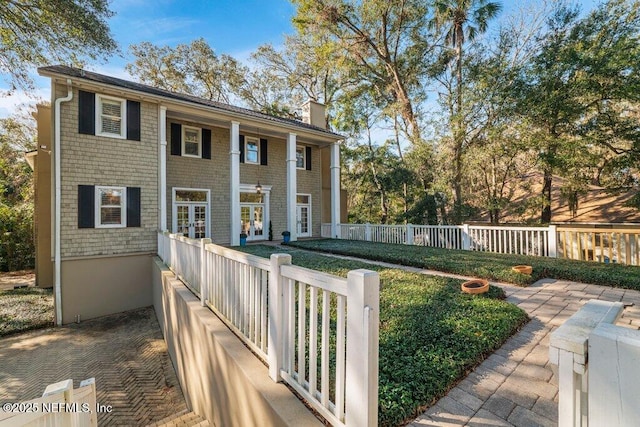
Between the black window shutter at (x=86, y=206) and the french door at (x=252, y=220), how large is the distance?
5.23 meters

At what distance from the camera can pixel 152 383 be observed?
458 centimetres

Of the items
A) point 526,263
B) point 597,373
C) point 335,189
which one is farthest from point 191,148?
point 597,373

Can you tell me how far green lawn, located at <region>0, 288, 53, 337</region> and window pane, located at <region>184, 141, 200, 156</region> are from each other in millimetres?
6421

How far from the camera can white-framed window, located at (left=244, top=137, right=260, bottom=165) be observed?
483 inches

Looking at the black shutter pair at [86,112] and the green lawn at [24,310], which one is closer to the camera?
the green lawn at [24,310]

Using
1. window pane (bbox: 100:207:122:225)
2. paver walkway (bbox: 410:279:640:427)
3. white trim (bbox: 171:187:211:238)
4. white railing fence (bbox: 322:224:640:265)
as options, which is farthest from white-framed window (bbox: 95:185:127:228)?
paver walkway (bbox: 410:279:640:427)

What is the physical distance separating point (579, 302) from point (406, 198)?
11250 millimetres

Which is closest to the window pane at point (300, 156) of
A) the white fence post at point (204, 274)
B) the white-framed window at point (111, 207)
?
the white-framed window at point (111, 207)

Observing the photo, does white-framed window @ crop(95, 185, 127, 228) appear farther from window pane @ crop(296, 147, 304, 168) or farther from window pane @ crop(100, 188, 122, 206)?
window pane @ crop(296, 147, 304, 168)

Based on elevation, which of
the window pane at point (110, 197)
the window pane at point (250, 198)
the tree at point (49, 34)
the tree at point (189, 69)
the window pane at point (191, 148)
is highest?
the tree at point (189, 69)

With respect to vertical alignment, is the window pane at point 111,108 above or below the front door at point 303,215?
above

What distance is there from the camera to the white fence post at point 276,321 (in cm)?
199

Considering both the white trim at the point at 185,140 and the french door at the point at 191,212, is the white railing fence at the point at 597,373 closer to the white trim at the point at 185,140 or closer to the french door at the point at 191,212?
the french door at the point at 191,212

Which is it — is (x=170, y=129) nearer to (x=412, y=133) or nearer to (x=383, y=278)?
(x=383, y=278)
